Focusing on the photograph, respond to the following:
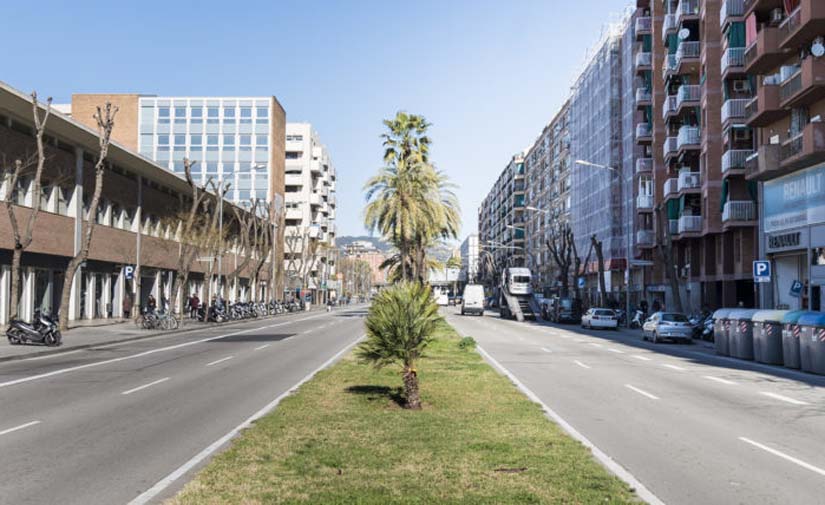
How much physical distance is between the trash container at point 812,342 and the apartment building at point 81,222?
28261 millimetres

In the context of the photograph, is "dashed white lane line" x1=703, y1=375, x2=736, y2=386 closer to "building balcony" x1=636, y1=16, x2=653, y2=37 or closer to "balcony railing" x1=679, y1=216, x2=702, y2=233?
"balcony railing" x1=679, y1=216, x2=702, y2=233

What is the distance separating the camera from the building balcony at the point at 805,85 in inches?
1273

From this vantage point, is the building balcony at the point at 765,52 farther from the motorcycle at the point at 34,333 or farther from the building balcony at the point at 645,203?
the motorcycle at the point at 34,333

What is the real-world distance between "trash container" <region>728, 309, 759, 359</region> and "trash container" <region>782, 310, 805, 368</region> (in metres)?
2.84

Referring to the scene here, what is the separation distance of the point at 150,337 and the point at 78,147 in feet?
45.0

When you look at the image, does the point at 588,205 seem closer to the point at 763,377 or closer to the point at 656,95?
the point at 656,95

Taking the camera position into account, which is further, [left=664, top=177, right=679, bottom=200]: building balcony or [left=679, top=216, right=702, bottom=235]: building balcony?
[left=664, top=177, right=679, bottom=200]: building balcony

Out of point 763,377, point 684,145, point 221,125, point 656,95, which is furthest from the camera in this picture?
point 221,125

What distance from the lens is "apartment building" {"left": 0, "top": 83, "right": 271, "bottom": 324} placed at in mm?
38250

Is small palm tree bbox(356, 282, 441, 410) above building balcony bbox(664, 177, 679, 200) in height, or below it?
below

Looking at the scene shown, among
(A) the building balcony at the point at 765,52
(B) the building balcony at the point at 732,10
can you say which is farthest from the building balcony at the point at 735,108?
(A) the building balcony at the point at 765,52

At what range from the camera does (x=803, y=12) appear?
32875 millimetres

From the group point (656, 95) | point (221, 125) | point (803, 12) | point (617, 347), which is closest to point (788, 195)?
point (803, 12)

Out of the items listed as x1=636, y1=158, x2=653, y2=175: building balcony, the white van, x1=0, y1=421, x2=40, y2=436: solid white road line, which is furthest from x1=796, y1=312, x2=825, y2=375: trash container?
the white van
